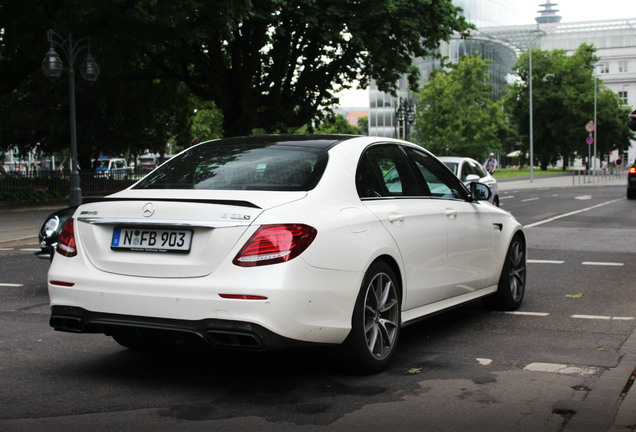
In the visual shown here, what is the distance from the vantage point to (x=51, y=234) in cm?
879

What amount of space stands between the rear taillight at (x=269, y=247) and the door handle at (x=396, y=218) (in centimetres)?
105

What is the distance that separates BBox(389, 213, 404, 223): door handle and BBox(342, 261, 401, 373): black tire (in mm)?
335

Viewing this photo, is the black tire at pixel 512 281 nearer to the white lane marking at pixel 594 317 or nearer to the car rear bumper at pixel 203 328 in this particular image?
the white lane marking at pixel 594 317

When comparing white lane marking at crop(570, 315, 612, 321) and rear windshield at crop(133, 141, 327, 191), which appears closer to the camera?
rear windshield at crop(133, 141, 327, 191)

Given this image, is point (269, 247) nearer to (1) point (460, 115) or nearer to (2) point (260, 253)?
(2) point (260, 253)

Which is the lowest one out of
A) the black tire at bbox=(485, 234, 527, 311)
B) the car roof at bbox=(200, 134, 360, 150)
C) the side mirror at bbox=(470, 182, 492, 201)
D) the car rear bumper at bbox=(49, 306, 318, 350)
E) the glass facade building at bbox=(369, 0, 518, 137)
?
the black tire at bbox=(485, 234, 527, 311)

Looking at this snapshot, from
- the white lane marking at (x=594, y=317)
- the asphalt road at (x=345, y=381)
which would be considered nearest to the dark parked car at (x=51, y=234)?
the asphalt road at (x=345, y=381)

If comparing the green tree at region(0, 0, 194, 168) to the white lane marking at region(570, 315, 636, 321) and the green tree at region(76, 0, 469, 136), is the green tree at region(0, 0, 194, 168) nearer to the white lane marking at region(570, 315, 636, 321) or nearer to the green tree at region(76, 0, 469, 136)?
the green tree at region(76, 0, 469, 136)

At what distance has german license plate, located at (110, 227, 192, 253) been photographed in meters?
4.82

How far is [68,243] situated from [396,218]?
2116 millimetres

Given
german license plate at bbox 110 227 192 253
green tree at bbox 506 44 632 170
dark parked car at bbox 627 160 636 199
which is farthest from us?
green tree at bbox 506 44 632 170

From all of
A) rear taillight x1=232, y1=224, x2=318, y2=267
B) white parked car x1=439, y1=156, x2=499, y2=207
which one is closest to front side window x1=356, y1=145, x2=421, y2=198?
rear taillight x1=232, y1=224, x2=318, y2=267

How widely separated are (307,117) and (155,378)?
28.0 metres

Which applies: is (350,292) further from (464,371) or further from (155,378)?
(155,378)
